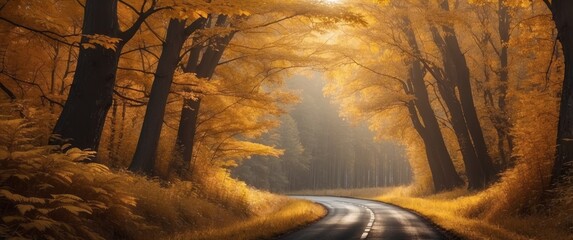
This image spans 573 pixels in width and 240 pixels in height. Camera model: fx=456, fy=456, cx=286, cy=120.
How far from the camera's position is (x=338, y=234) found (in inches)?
474

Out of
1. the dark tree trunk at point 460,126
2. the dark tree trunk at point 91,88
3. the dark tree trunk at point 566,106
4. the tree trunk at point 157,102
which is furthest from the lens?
the dark tree trunk at point 460,126

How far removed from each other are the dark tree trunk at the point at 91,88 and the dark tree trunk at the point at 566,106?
1054 cm

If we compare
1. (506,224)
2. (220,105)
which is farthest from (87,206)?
(220,105)

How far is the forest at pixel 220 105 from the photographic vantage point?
7.54 m

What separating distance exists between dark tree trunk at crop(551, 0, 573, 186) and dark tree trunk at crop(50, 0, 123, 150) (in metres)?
10.5

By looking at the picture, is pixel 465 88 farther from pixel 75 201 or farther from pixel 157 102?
pixel 75 201

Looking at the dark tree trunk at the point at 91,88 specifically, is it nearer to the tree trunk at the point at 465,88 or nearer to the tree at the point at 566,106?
the tree at the point at 566,106

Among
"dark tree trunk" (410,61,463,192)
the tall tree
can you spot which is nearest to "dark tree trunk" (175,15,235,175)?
the tall tree

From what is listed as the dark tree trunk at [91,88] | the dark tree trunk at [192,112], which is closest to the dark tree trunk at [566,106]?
the dark tree trunk at [192,112]

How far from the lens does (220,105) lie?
55.9 ft

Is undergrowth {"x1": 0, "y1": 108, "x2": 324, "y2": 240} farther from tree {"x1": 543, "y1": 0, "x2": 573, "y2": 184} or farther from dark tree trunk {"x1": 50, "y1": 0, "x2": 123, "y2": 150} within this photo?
A: tree {"x1": 543, "y1": 0, "x2": 573, "y2": 184}

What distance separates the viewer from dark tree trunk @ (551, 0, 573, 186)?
11195 millimetres

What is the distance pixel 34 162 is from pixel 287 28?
11682mm

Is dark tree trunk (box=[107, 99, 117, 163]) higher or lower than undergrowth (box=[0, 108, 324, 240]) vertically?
higher
